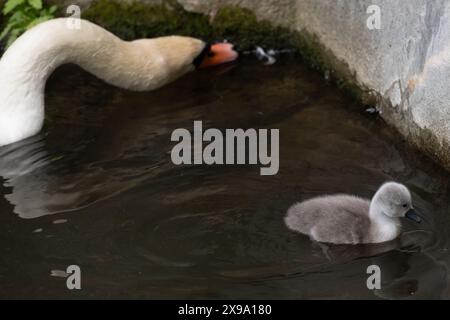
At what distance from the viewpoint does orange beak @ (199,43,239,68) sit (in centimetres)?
694

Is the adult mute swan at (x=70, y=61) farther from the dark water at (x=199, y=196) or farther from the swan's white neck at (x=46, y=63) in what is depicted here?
the dark water at (x=199, y=196)

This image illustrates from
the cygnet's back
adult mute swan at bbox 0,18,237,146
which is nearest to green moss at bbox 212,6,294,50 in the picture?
adult mute swan at bbox 0,18,237,146

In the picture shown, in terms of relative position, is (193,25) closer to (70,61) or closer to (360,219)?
(70,61)

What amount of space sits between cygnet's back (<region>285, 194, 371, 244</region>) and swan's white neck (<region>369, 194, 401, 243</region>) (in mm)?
31

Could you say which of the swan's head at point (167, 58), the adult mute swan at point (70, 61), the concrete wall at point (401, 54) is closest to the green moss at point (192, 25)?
the concrete wall at point (401, 54)

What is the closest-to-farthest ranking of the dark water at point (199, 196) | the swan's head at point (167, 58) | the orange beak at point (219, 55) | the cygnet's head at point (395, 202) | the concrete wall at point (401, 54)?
the dark water at point (199, 196) < the cygnet's head at point (395, 202) < the concrete wall at point (401, 54) < the swan's head at point (167, 58) < the orange beak at point (219, 55)

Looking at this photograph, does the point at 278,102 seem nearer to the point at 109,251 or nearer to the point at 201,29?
the point at 201,29

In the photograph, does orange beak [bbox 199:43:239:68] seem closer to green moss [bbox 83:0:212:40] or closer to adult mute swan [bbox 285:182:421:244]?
green moss [bbox 83:0:212:40]

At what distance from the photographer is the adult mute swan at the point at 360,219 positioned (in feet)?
15.5

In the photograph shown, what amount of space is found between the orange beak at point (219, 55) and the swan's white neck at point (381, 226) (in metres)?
2.51

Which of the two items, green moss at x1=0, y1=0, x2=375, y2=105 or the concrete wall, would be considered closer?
the concrete wall

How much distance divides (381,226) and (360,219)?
0.11 metres

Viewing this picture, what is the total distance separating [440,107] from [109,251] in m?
2.12

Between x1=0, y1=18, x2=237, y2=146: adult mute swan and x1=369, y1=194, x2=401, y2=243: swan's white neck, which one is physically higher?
x1=0, y1=18, x2=237, y2=146: adult mute swan
